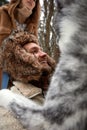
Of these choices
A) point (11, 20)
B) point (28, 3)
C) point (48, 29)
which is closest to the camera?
point (28, 3)

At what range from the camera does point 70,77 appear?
155cm

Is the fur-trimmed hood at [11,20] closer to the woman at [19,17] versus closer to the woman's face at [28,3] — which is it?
the woman at [19,17]

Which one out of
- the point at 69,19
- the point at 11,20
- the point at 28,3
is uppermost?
the point at 69,19

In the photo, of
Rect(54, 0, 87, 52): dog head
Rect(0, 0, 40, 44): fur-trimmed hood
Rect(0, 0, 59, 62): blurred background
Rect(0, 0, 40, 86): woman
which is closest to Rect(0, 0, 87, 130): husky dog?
Rect(54, 0, 87, 52): dog head

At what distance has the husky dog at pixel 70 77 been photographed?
1541mm

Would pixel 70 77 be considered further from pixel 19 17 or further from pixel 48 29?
pixel 48 29

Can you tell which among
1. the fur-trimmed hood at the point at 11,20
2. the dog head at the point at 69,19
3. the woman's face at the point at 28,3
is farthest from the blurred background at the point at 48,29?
the dog head at the point at 69,19

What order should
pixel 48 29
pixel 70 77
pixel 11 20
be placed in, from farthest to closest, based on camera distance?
pixel 48 29, pixel 11 20, pixel 70 77

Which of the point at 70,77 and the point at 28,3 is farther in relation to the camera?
the point at 28,3

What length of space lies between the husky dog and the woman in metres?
2.24

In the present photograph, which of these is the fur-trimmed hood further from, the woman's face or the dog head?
the dog head

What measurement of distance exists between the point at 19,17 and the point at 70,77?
2.44m

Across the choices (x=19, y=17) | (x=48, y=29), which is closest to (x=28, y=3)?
(x=19, y=17)

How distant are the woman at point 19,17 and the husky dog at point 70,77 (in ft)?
7.35
